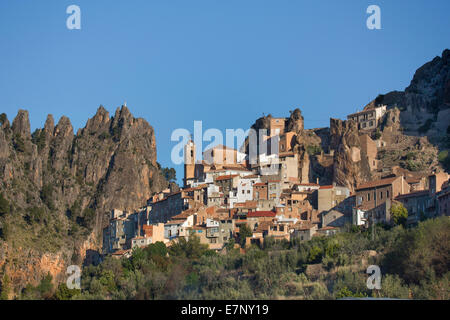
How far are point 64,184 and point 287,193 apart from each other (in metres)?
53.7

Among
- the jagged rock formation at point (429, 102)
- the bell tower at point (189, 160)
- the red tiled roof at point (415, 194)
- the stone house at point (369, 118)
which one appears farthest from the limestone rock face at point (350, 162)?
the bell tower at point (189, 160)

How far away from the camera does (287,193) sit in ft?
310

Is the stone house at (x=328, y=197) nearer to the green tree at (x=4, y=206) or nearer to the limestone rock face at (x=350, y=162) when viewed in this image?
the limestone rock face at (x=350, y=162)

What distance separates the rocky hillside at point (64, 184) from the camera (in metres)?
111

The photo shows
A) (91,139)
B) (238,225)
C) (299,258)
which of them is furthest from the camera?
(91,139)

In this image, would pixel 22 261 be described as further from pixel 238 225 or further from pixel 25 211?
pixel 238 225

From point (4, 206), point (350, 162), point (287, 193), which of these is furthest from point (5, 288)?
point (350, 162)

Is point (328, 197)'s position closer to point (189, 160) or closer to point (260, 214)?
point (260, 214)

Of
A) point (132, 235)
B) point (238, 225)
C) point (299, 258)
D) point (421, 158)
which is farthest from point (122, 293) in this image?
point (421, 158)

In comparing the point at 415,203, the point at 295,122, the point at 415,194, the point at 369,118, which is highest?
the point at 369,118

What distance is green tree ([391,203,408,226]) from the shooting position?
7800 centimetres

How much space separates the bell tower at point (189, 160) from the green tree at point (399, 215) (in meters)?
35.8

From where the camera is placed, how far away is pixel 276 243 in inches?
3221
